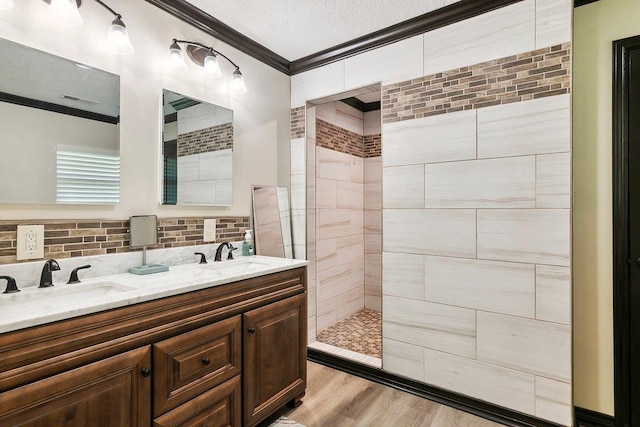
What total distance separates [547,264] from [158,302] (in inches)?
79.5

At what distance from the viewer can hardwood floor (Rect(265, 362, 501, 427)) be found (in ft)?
6.57

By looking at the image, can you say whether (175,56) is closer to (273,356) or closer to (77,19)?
(77,19)

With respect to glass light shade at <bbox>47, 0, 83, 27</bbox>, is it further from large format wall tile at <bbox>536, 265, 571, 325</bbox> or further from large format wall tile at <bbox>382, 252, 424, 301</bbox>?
large format wall tile at <bbox>536, 265, 571, 325</bbox>

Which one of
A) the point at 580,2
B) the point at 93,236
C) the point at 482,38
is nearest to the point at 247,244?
the point at 93,236

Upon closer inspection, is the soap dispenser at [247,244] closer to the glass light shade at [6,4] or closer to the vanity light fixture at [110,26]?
the vanity light fixture at [110,26]

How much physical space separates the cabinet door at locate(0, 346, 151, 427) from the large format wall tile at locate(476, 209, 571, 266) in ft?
Result: 6.28

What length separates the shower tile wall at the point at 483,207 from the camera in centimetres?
186

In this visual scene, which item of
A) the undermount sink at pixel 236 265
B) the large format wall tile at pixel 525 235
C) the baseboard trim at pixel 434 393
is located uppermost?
the large format wall tile at pixel 525 235

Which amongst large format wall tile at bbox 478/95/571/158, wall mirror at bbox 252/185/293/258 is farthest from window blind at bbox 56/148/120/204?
large format wall tile at bbox 478/95/571/158

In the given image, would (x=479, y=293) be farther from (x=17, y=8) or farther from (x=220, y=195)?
(x=17, y=8)

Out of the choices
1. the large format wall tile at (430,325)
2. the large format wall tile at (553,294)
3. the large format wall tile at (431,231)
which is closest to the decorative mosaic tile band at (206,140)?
the large format wall tile at (431,231)

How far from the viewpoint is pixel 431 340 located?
2.25 meters

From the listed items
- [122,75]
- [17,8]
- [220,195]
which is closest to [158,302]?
[220,195]

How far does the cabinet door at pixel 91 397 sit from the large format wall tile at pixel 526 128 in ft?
7.00
